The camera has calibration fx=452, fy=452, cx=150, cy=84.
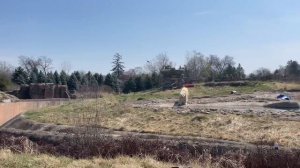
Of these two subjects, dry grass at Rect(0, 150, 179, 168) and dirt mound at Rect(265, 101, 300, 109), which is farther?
dirt mound at Rect(265, 101, 300, 109)

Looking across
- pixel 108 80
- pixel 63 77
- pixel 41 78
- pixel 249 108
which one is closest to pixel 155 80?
pixel 108 80

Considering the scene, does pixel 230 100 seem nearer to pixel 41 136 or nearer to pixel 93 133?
pixel 41 136

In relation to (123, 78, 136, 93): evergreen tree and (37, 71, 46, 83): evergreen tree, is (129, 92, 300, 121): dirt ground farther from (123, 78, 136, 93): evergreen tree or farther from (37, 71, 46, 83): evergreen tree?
(37, 71, 46, 83): evergreen tree

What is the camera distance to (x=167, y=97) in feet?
145

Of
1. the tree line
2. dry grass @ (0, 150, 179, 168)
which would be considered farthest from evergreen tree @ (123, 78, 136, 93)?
dry grass @ (0, 150, 179, 168)

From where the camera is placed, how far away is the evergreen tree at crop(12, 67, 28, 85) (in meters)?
71.3

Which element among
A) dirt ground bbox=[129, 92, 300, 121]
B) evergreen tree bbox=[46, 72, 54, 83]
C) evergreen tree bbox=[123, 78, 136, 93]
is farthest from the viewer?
evergreen tree bbox=[46, 72, 54, 83]

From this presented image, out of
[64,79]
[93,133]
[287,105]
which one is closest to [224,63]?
[64,79]

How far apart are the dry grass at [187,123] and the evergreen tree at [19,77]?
130ft

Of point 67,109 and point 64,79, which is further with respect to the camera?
point 64,79

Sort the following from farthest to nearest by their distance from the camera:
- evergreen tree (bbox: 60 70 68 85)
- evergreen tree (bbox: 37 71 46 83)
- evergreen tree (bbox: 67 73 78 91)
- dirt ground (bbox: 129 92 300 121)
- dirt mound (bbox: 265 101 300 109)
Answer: evergreen tree (bbox: 60 70 68 85)
evergreen tree (bbox: 37 71 46 83)
evergreen tree (bbox: 67 73 78 91)
dirt mound (bbox: 265 101 300 109)
dirt ground (bbox: 129 92 300 121)

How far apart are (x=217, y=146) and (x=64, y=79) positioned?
195 ft

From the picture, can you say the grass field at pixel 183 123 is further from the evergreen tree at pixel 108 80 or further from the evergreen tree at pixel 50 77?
the evergreen tree at pixel 50 77

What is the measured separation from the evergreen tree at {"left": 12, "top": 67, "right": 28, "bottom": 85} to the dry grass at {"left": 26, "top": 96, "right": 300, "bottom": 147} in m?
39.6
